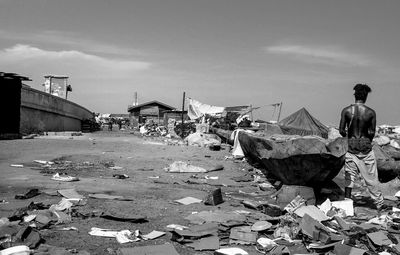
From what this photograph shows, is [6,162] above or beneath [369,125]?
beneath

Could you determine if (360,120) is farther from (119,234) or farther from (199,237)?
(119,234)

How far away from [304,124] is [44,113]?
1561 cm

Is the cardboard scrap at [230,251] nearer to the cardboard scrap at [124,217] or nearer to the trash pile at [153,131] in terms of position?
the cardboard scrap at [124,217]

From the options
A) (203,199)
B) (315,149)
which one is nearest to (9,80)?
(203,199)

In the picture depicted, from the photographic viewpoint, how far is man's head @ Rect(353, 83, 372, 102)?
230 inches

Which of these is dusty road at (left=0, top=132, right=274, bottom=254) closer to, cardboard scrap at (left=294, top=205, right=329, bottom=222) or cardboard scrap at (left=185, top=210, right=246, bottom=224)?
cardboard scrap at (left=185, top=210, right=246, bottom=224)

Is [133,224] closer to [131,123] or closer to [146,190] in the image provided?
[146,190]

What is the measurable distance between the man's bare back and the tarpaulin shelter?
12021 millimetres

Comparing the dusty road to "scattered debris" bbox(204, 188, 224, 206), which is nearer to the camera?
the dusty road

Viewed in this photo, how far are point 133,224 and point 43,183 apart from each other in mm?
3096

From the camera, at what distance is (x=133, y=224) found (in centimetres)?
458

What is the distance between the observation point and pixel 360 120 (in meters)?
5.80

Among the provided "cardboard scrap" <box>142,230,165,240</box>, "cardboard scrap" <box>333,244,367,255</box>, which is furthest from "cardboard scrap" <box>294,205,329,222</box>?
"cardboard scrap" <box>142,230,165,240</box>

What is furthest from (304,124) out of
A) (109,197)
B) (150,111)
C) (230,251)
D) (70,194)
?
(150,111)
